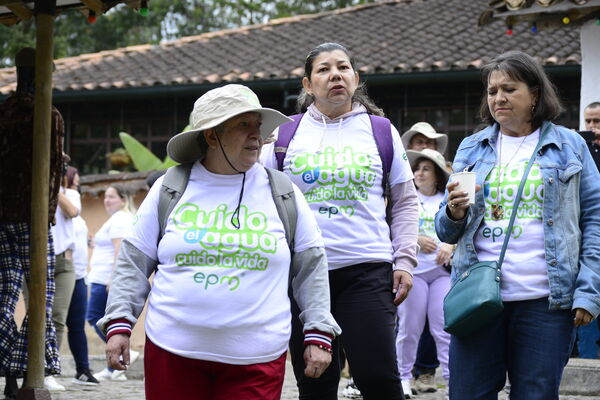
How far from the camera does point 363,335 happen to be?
4.93 metres

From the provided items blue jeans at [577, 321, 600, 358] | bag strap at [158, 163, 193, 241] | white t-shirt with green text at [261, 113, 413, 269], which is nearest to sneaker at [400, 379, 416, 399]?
blue jeans at [577, 321, 600, 358]

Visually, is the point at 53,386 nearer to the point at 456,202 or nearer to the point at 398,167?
the point at 398,167

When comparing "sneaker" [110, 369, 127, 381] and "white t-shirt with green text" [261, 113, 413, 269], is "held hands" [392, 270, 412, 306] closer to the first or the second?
"white t-shirt with green text" [261, 113, 413, 269]

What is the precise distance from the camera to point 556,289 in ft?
14.4

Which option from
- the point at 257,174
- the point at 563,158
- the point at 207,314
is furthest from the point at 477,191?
the point at 207,314

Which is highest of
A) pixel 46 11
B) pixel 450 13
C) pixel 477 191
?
pixel 450 13

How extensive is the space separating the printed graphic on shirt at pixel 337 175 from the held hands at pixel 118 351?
4.41 ft

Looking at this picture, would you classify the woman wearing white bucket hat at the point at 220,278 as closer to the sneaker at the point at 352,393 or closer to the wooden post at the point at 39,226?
the wooden post at the point at 39,226

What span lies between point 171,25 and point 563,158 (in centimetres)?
3495

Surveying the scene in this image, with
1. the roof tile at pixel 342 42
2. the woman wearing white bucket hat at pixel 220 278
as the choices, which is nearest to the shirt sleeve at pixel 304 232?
the woman wearing white bucket hat at pixel 220 278

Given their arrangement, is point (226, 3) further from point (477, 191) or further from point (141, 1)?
point (477, 191)

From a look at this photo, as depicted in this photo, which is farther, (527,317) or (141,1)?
(141,1)

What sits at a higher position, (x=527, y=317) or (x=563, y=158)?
(x=563, y=158)

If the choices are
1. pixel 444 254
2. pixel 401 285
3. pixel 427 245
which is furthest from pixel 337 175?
pixel 427 245
